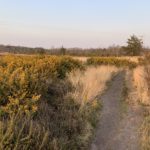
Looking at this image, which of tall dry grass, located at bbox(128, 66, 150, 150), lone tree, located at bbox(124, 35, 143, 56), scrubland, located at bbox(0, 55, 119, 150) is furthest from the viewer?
lone tree, located at bbox(124, 35, 143, 56)

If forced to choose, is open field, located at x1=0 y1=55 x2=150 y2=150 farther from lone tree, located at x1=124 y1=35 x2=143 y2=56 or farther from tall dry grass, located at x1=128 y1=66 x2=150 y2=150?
lone tree, located at x1=124 y1=35 x2=143 y2=56

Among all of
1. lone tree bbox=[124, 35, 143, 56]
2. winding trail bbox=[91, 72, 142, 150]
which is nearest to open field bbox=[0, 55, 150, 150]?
winding trail bbox=[91, 72, 142, 150]

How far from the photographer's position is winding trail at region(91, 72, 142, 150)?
34.8 ft

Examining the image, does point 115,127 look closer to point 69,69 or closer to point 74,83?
point 74,83

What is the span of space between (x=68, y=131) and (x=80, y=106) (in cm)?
254

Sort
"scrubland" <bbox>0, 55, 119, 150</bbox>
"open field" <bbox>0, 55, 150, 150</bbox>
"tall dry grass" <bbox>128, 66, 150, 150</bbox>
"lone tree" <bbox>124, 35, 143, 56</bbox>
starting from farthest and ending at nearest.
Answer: "lone tree" <bbox>124, 35, 143, 56</bbox>
"tall dry grass" <bbox>128, 66, 150, 150</bbox>
"open field" <bbox>0, 55, 150, 150</bbox>
"scrubland" <bbox>0, 55, 119, 150</bbox>

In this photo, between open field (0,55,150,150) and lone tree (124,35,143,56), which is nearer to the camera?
open field (0,55,150,150)

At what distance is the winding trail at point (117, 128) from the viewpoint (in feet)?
34.8

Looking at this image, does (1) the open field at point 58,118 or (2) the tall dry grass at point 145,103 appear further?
(2) the tall dry grass at point 145,103

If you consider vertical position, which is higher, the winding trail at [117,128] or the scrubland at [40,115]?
the scrubland at [40,115]

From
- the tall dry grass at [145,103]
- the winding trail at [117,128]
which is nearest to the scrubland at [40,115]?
the winding trail at [117,128]

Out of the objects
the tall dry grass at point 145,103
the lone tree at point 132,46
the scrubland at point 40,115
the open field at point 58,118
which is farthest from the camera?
the lone tree at point 132,46

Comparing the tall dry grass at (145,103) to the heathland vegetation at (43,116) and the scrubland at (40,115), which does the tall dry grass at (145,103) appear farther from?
the scrubland at (40,115)

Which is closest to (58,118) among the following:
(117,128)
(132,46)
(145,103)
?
(117,128)
